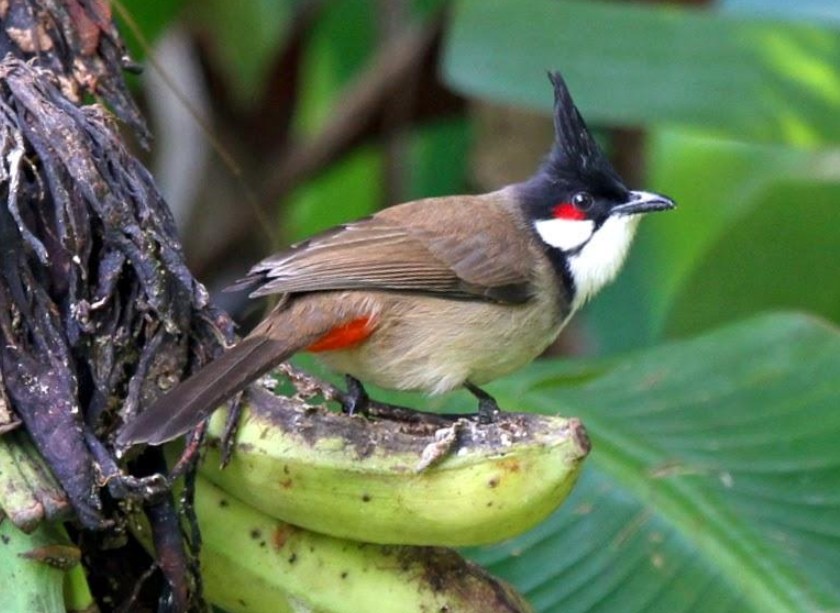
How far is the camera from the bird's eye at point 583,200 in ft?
8.51

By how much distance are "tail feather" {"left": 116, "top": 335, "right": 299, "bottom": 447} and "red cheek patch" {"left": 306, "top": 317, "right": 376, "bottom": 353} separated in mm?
443

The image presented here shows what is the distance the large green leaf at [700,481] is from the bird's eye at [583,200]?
335mm

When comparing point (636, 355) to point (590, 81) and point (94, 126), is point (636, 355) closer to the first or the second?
point (590, 81)

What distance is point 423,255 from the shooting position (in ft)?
8.10

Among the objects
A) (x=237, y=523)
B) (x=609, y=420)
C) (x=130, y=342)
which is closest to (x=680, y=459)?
(x=609, y=420)

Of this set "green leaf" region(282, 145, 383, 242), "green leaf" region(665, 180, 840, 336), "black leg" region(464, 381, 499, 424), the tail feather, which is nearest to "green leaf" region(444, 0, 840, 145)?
"green leaf" region(665, 180, 840, 336)

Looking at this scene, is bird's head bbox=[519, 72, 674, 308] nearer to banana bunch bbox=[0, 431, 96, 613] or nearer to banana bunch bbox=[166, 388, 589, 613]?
banana bunch bbox=[166, 388, 589, 613]

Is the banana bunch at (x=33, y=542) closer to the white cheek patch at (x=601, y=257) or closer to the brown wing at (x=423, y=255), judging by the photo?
the brown wing at (x=423, y=255)

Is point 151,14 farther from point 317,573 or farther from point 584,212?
point 317,573

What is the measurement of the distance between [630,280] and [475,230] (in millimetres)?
1678

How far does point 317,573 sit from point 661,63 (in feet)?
6.30

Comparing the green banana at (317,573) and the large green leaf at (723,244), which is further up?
the green banana at (317,573)

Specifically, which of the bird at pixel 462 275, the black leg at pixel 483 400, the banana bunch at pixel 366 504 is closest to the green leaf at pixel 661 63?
the bird at pixel 462 275

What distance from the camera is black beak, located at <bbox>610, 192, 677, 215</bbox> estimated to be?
8.32 ft
